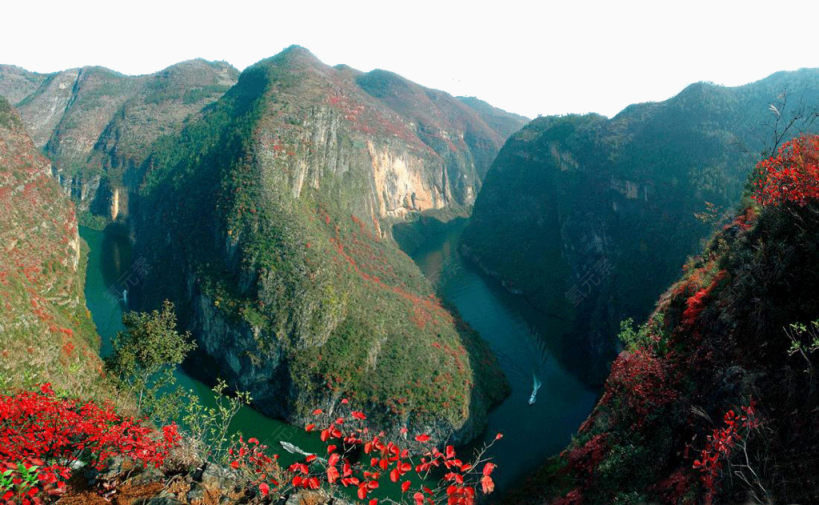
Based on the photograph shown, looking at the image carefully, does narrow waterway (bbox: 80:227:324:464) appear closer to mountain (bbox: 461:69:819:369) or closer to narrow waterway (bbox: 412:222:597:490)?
narrow waterway (bbox: 412:222:597:490)

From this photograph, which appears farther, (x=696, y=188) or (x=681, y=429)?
(x=696, y=188)

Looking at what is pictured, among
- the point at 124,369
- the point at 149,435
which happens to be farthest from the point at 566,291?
the point at 149,435

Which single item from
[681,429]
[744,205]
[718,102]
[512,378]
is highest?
[718,102]

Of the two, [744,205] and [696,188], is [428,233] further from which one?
[744,205]

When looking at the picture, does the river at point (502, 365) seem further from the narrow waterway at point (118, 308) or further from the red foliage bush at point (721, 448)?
the red foliage bush at point (721, 448)

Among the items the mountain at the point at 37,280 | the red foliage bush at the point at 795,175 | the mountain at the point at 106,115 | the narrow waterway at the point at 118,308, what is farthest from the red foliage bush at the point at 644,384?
the mountain at the point at 106,115

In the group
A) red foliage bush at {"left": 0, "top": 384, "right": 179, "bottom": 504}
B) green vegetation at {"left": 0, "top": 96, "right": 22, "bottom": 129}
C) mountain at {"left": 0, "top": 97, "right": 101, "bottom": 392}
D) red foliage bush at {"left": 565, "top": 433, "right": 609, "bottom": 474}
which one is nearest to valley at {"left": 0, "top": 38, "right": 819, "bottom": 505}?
red foliage bush at {"left": 0, "top": 384, "right": 179, "bottom": 504}

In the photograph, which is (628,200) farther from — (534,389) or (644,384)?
(644,384)

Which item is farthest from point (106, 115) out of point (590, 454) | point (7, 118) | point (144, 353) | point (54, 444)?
point (590, 454)
